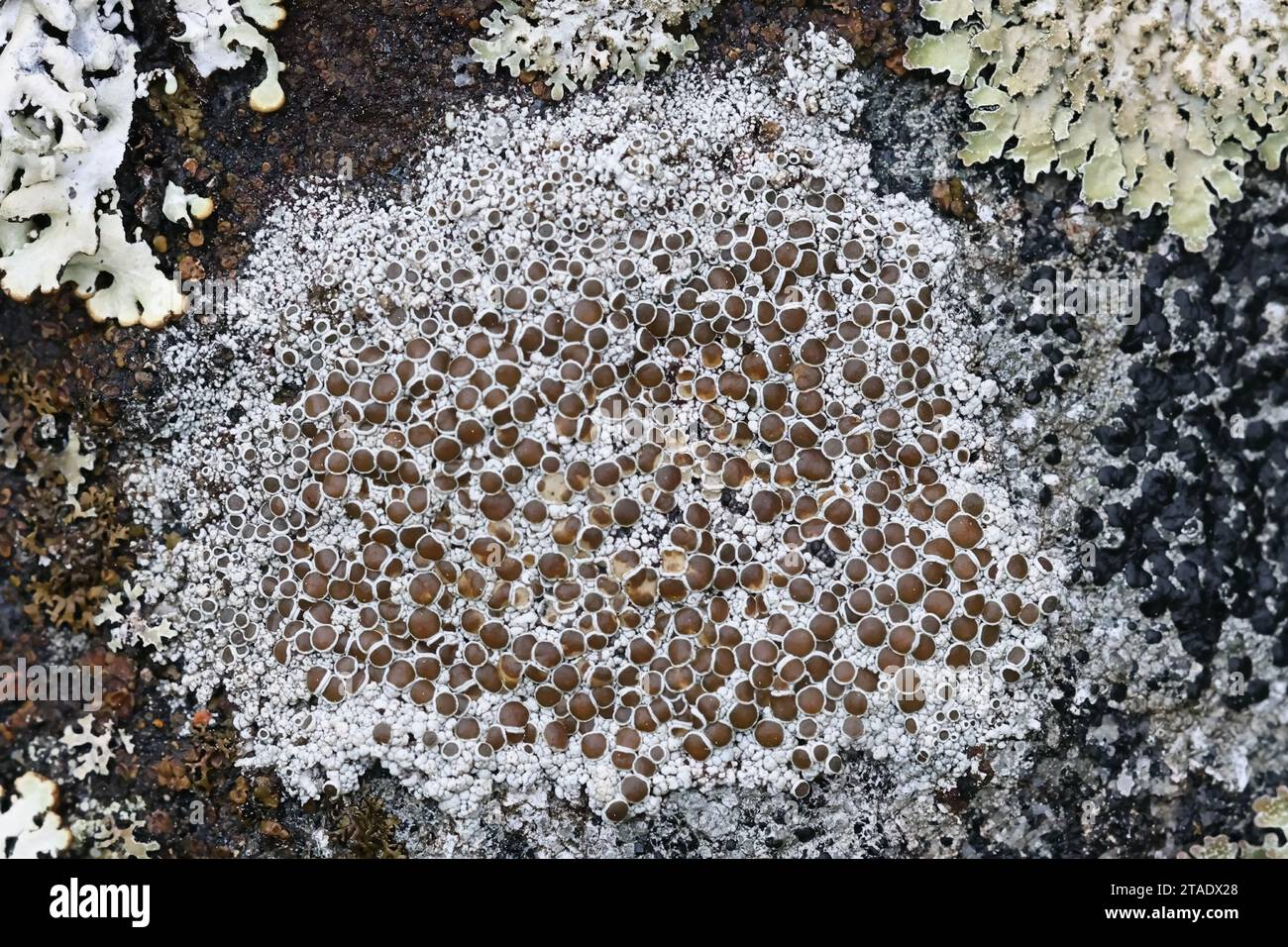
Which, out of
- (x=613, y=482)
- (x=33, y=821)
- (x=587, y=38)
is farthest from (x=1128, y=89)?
(x=33, y=821)

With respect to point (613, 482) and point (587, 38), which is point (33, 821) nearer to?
point (613, 482)

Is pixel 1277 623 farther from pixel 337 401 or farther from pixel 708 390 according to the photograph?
pixel 337 401

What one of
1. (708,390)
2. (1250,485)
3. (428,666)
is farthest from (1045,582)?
(428,666)

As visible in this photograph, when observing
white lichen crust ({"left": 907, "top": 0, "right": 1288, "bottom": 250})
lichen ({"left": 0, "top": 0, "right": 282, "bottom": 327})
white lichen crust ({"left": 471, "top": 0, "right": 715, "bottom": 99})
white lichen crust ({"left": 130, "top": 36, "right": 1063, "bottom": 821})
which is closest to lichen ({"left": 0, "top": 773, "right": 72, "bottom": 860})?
white lichen crust ({"left": 130, "top": 36, "right": 1063, "bottom": 821})

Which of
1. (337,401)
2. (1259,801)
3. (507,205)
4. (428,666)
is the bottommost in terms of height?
(1259,801)

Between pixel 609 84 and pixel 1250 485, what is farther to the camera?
pixel 609 84

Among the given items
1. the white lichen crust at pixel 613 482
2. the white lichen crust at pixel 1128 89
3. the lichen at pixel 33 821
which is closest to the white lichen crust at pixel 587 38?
the white lichen crust at pixel 613 482

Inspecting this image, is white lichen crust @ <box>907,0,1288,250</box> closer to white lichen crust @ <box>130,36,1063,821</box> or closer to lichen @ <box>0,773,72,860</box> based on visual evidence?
white lichen crust @ <box>130,36,1063,821</box>
